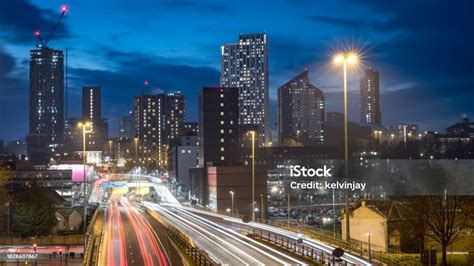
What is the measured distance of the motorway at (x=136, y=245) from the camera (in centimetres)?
3281

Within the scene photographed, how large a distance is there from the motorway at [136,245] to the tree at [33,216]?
18.2 ft

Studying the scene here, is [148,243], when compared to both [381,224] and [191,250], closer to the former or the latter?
[191,250]

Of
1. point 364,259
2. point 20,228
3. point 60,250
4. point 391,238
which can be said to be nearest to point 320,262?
point 364,259

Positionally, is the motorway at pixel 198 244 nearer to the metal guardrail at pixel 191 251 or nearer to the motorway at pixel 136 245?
the motorway at pixel 136 245

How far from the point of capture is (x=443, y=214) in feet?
111

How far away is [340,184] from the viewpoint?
40.9 m

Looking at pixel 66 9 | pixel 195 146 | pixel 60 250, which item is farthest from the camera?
pixel 66 9

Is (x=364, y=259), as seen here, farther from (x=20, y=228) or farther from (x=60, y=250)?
(x=20, y=228)

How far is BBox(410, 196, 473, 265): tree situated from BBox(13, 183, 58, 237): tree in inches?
1351

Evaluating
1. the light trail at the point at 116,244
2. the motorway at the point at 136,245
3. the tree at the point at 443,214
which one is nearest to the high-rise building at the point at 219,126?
the light trail at the point at 116,244

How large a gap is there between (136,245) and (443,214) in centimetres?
1946

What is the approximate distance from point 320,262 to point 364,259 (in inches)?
110

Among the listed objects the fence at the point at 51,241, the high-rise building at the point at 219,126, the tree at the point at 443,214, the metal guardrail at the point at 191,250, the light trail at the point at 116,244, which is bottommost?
the fence at the point at 51,241

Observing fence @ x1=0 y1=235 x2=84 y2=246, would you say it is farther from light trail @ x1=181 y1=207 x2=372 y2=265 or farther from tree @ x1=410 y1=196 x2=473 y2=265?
tree @ x1=410 y1=196 x2=473 y2=265
